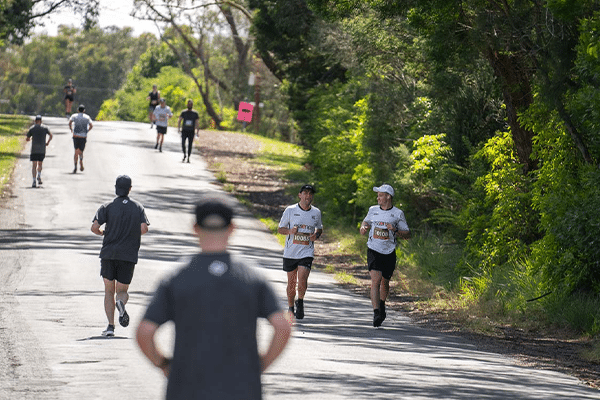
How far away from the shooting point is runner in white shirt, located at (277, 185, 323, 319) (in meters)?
13.7

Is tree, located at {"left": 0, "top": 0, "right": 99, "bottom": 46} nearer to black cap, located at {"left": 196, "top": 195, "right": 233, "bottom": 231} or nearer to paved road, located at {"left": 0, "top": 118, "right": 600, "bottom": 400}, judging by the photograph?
paved road, located at {"left": 0, "top": 118, "right": 600, "bottom": 400}

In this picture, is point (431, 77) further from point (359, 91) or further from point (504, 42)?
point (359, 91)

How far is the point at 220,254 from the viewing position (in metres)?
4.94

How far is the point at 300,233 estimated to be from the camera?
13797 mm

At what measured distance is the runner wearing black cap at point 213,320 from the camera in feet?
15.7

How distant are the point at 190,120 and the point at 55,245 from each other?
16.3m

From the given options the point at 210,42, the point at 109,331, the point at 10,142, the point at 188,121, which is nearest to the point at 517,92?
the point at 109,331

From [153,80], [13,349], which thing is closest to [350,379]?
[13,349]

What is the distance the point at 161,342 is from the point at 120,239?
4.94 feet

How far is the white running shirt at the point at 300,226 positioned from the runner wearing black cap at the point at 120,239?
2130 millimetres

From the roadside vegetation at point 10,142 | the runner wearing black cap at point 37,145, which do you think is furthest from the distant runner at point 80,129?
the runner wearing black cap at point 37,145

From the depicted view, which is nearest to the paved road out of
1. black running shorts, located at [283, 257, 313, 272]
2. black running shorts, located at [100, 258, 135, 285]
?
black running shorts, located at [100, 258, 135, 285]

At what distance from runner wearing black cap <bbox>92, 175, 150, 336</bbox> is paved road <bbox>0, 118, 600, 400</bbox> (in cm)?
41

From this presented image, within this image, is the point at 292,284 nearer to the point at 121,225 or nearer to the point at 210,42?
the point at 121,225
